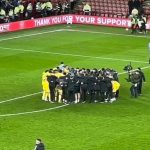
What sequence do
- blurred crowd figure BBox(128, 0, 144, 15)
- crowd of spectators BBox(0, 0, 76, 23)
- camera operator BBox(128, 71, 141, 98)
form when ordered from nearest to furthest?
1. camera operator BBox(128, 71, 141, 98)
2. crowd of spectators BBox(0, 0, 76, 23)
3. blurred crowd figure BBox(128, 0, 144, 15)

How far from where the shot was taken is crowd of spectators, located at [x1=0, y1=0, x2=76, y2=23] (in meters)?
59.4

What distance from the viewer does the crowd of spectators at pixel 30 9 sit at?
59406mm

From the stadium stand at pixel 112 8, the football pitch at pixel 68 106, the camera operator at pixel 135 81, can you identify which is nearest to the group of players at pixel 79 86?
the football pitch at pixel 68 106

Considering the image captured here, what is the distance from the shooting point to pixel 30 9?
6128 cm

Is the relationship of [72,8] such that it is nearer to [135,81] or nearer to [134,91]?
[134,91]

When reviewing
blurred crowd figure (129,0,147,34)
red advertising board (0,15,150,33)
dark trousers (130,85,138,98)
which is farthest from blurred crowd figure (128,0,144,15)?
dark trousers (130,85,138,98)

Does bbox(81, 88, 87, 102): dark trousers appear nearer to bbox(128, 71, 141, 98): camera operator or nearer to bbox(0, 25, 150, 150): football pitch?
bbox(0, 25, 150, 150): football pitch

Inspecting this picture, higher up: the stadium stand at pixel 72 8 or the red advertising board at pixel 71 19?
the stadium stand at pixel 72 8

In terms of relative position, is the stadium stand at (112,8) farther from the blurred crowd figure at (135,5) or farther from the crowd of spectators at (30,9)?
the crowd of spectators at (30,9)

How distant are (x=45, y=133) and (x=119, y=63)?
16.2m

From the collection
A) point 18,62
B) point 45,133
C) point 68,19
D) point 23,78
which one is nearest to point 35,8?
point 68,19

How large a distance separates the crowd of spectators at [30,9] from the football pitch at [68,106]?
277 centimetres

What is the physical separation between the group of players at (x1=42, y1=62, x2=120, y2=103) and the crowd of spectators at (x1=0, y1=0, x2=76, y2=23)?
76.7 ft

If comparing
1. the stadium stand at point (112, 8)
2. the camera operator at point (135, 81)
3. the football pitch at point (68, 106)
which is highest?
the stadium stand at point (112, 8)
